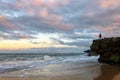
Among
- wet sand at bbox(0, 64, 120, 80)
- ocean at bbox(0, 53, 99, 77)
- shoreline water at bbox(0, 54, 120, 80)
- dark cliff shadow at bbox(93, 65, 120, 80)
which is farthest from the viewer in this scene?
ocean at bbox(0, 53, 99, 77)

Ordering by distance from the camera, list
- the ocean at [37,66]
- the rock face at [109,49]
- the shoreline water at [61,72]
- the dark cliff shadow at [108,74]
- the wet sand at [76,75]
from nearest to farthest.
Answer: the wet sand at [76,75] → the dark cliff shadow at [108,74] → the shoreline water at [61,72] → the ocean at [37,66] → the rock face at [109,49]

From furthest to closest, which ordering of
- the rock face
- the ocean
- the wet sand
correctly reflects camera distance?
1. the rock face
2. the ocean
3. the wet sand

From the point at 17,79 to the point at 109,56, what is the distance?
19.6 metres

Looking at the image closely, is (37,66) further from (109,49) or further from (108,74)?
(109,49)

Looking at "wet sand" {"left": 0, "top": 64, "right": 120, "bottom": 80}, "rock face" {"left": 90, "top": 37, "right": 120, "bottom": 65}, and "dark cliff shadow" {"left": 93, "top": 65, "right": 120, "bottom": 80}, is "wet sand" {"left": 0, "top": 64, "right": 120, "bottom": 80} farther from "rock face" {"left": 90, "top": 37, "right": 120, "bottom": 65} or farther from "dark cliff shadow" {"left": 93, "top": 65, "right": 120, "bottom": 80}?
"rock face" {"left": 90, "top": 37, "right": 120, "bottom": 65}

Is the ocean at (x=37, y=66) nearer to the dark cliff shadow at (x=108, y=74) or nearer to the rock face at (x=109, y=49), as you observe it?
the rock face at (x=109, y=49)

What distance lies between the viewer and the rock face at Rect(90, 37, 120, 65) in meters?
30.7

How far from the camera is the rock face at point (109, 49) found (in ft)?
101

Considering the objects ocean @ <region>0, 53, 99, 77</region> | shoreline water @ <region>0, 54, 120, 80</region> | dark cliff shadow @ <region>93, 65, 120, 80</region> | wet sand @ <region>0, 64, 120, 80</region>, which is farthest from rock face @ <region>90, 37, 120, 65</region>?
wet sand @ <region>0, 64, 120, 80</region>

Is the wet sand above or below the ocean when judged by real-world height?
below

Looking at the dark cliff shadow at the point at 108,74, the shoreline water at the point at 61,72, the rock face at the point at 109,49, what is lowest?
the dark cliff shadow at the point at 108,74

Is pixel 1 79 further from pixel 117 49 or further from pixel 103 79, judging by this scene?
pixel 117 49

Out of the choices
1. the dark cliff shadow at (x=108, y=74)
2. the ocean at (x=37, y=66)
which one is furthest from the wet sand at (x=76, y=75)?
the ocean at (x=37, y=66)

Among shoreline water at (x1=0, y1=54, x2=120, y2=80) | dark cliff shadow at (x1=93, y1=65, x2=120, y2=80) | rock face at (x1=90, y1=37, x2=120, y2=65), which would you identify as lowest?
dark cliff shadow at (x1=93, y1=65, x2=120, y2=80)
